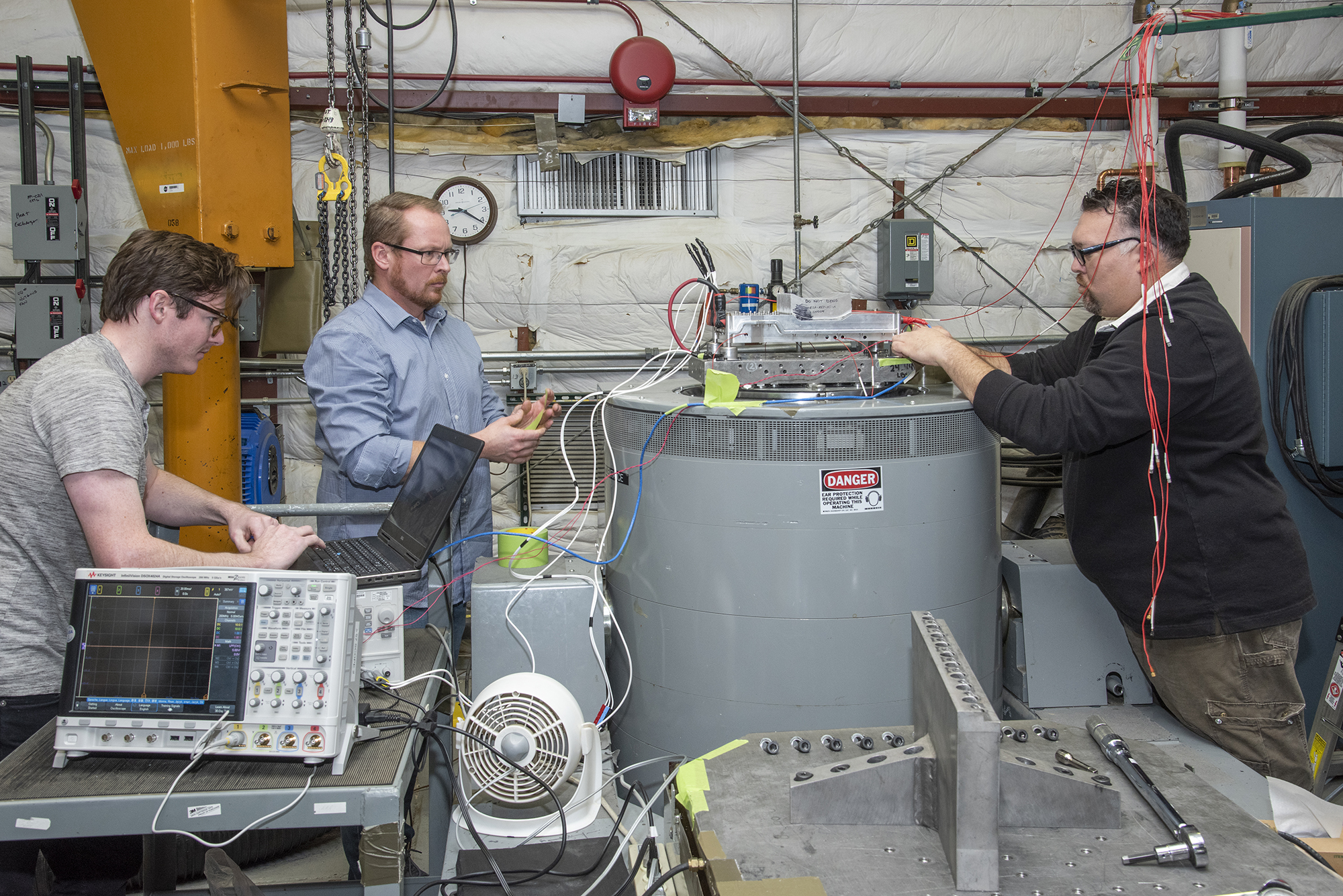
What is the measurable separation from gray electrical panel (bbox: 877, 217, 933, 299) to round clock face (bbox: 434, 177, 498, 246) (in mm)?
1566

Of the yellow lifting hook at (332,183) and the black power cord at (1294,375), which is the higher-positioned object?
the yellow lifting hook at (332,183)

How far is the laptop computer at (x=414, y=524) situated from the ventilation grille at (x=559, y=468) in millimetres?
1694

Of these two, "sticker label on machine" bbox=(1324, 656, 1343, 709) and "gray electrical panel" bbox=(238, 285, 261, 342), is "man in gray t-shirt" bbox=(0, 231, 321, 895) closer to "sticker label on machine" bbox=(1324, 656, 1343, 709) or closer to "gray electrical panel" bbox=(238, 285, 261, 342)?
"gray electrical panel" bbox=(238, 285, 261, 342)

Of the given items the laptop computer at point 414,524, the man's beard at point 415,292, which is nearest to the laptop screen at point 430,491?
the laptop computer at point 414,524

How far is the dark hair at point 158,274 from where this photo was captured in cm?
164

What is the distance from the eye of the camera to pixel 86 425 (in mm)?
1481

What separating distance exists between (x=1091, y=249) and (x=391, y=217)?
1699 millimetres

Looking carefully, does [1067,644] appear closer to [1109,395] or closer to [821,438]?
[1109,395]

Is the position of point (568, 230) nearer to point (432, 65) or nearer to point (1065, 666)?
point (432, 65)

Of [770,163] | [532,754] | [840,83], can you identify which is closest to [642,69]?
[770,163]

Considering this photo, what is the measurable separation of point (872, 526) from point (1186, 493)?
0.67m

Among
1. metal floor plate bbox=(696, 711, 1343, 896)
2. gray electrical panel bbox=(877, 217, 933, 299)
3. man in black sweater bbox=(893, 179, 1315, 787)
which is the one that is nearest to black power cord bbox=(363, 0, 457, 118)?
gray electrical panel bbox=(877, 217, 933, 299)

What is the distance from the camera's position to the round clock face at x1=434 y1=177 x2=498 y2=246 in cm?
361

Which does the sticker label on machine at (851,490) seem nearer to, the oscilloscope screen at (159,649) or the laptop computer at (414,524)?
the laptop computer at (414,524)
